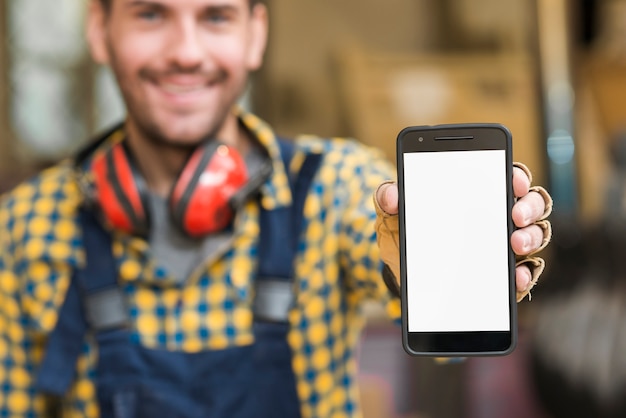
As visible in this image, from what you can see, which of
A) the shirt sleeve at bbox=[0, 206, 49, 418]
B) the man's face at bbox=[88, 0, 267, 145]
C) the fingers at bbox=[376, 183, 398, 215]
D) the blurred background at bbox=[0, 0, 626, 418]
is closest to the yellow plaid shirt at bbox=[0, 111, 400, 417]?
the shirt sleeve at bbox=[0, 206, 49, 418]

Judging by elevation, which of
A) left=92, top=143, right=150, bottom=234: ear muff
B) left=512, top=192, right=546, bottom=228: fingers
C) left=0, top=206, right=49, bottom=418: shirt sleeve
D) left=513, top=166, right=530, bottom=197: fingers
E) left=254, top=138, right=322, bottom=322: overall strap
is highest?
left=513, top=166, right=530, bottom=197: fingers

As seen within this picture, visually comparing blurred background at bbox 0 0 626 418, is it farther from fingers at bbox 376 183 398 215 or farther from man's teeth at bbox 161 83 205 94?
fingers at bbox 376 183 398 215

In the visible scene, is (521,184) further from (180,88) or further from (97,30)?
(97,30)

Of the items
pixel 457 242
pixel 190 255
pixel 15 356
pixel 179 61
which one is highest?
pixel 179 61

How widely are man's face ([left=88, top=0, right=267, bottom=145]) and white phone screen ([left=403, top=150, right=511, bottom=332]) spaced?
→ 0.48 meters

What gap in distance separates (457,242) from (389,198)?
0.19 ft

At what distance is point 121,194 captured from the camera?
3.75 feet

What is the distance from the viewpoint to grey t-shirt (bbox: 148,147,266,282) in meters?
1.17

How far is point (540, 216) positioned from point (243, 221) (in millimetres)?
574

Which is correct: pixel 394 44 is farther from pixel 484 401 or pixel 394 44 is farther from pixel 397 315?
pixel 397 315

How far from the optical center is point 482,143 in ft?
2.24

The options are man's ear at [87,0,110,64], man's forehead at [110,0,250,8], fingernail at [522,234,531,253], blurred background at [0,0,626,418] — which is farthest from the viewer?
blurred background at [0,0,626,418]

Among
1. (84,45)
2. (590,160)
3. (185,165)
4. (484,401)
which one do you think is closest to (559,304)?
(484,401)

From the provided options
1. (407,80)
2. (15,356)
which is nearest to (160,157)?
(15,356)
